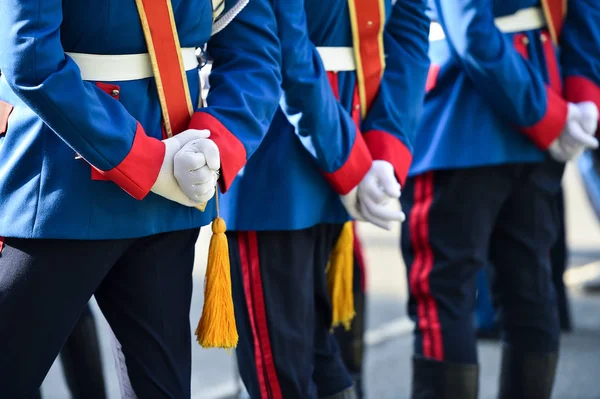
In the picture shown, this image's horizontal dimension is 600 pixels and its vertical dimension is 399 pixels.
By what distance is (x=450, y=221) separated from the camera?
8.07 ft

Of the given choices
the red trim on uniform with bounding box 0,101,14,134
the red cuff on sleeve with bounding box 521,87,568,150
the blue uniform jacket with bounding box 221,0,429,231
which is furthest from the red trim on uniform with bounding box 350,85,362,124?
the red trim on uniform with bounding box 0,101,14,134

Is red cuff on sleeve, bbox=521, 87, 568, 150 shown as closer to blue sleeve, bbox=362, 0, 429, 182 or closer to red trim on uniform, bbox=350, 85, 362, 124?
blue sleeve, bbox=362, 0, 429, 182

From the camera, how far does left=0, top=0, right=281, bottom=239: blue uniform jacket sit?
5.14 ft

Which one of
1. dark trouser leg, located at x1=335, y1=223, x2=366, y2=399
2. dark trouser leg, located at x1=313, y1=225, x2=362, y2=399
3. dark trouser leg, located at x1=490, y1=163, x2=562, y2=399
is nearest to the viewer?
dark trouser leg, located at x1=313, y1=225, x2=362, y2=399

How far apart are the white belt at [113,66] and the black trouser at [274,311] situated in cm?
50

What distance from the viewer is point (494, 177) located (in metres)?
2.48

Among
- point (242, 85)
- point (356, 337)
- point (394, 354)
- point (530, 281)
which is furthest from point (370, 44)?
point (394, 354)

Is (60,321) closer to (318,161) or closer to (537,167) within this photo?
(318,161)

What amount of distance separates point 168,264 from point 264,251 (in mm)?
308

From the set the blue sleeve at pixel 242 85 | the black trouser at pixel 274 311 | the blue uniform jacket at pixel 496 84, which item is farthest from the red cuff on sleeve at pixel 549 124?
the blue sleeve at pixel 242 85

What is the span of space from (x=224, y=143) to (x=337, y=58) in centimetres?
50

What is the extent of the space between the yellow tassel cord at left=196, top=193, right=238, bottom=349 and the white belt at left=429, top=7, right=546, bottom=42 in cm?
98

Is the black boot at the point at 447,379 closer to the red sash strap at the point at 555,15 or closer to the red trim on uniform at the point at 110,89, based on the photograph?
the red sash strap at the point at 555,15

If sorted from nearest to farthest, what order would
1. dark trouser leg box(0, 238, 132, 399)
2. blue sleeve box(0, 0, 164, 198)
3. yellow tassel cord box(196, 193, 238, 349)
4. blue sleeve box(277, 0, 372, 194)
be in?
blue sleeve box(0, 0, 164, 198) → dark trouser leg box(0, 238, 132, 399) → yellow tassel cord box(196, 193, 238, 349) → blue sleeve box(277, 0, 372, 194)
